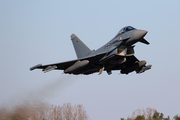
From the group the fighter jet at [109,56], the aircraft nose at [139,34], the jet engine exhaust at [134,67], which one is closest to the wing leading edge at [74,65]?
the fighter jet at [109,56]

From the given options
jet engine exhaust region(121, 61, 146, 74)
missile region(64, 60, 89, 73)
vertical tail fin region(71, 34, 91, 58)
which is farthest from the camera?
vertical tail fin region(71, 34, 91, 58)

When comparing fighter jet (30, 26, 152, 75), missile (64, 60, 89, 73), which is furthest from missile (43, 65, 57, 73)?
missile (64, 60, 89, 73)

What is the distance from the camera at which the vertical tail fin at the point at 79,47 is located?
27.8 metres

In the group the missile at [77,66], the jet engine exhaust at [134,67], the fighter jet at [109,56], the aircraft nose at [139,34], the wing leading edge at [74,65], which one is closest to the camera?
the aircraft nose at [139,34]

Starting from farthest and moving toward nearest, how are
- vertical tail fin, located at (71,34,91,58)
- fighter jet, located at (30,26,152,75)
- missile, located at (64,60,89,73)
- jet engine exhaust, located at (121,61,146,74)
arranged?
vertical tail fin, located at (71,34,91,58)
jet engine exhaust, located at (121,61,146,74)
missile, located at (64,60,89,73)
fighter jet, located at (30,26,152,75)

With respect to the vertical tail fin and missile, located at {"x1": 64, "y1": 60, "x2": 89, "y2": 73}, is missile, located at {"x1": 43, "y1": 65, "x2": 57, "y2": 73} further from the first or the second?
the vertical tail fin

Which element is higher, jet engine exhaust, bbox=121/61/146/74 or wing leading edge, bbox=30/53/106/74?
wing leading edge, bbox=30/53/106/74

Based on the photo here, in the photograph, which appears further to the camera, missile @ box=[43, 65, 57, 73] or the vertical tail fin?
the vertical tail fin

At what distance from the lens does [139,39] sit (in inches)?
877

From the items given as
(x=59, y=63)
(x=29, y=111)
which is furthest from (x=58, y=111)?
(x=59, y=63)

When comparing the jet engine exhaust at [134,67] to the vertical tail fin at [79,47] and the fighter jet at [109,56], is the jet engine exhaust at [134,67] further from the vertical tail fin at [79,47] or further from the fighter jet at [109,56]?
the vertical tail fin at [79,47]

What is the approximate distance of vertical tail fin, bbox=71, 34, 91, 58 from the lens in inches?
1095

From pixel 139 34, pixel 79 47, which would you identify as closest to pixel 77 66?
pixel 79 47

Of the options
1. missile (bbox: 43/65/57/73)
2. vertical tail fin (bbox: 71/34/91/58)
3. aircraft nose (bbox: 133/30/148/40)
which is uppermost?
vertical tail fin (bbox: 71/34/91/58)
